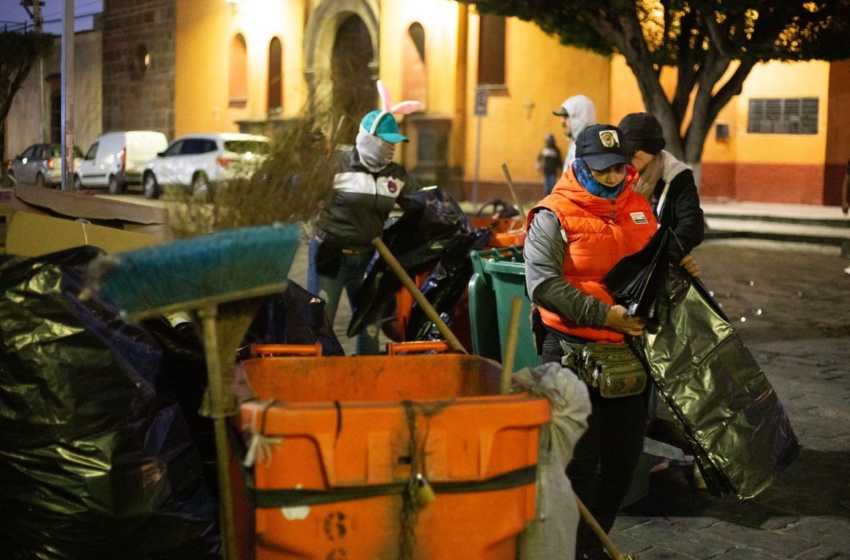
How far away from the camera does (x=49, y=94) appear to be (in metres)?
42.6

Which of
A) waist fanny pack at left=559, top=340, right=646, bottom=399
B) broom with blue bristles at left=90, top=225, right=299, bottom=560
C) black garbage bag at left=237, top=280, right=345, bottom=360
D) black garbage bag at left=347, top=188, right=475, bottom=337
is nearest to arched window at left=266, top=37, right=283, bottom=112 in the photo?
black garbage bag at left=347, top=188, right=475, bottom=337

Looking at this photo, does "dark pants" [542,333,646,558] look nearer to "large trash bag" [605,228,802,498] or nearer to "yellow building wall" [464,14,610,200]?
"large trash bag" [605,228,802,498]

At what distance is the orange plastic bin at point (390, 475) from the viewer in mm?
2666

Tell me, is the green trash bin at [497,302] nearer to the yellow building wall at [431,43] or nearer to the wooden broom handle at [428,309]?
the wooden broom handle at [428,309]

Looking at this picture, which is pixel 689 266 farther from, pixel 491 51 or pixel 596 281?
pixel 491 51

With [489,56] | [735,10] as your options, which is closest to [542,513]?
[735,10]

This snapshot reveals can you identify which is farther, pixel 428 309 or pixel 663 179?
pixel 663 179

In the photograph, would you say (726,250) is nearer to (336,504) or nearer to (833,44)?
(833,44)

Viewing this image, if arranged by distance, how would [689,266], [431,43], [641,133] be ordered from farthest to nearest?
[431,43] → [641,133] → [689,266]

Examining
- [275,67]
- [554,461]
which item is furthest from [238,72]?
[554,461]

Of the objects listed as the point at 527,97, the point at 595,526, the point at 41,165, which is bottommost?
the point at 595,526

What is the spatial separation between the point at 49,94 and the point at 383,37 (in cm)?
2000

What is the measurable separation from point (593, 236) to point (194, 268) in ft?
5.70

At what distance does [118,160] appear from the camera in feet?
97.5
